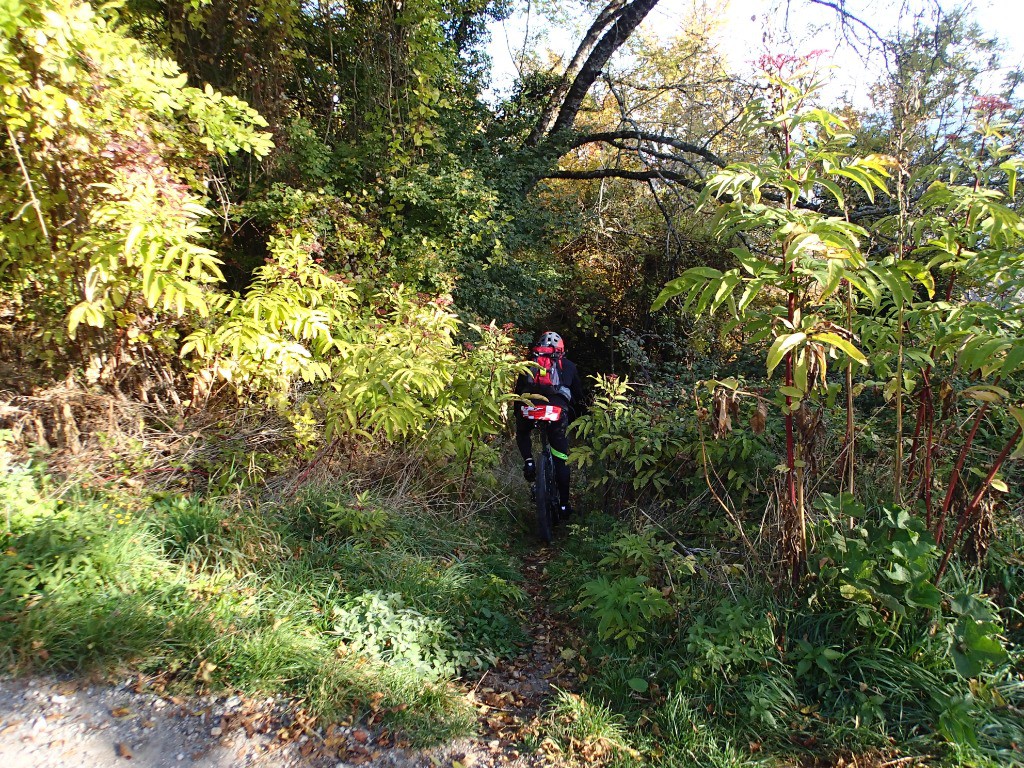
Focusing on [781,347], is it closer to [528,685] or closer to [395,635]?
[528,685]

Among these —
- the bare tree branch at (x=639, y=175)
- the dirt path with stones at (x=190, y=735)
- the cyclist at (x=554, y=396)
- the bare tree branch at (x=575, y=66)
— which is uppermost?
the bare tree branch at (x=575, y=66)

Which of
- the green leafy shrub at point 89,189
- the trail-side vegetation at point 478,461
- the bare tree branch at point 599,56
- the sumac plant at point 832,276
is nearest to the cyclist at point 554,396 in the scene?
the trail-side vegetation at point 478,461

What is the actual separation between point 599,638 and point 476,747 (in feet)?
3.23

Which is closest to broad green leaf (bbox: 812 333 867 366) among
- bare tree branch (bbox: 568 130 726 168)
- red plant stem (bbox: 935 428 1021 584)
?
red plant stem (bbox: 935 428 1021 584)

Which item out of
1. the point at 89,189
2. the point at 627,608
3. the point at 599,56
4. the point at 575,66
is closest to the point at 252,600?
the point at 627,608

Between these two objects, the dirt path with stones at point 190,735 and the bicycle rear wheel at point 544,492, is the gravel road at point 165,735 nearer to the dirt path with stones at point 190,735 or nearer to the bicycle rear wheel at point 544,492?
the dirt path with stones at point 190,735

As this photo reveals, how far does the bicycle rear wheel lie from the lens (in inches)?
211

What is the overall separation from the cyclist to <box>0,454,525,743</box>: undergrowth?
1.35 meters

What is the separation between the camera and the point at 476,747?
9.85 feet

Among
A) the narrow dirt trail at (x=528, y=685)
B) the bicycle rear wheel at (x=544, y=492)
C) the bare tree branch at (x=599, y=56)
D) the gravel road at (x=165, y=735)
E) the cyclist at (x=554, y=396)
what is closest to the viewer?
the gravel road at (x=165, y=735)

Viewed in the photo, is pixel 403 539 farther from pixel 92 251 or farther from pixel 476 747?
pixel 92 251

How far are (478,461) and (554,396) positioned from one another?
0.89 meters

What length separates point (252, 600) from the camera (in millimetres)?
3412

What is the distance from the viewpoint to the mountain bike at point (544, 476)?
212 inches
